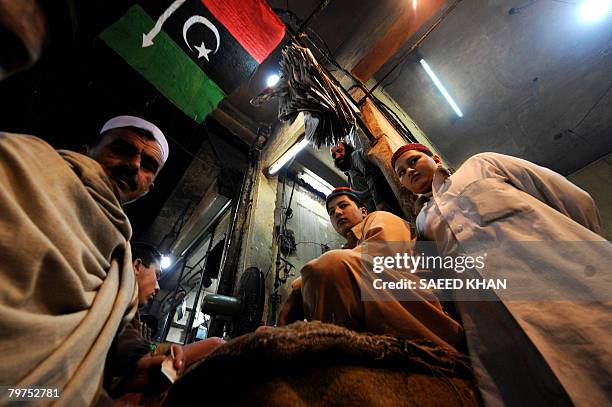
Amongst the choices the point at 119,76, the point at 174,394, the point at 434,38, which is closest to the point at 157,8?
the point at 174,394

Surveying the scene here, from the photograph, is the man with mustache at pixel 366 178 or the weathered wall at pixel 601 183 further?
the weathered wall at pixel 601 183

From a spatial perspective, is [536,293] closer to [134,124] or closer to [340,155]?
[134,124]

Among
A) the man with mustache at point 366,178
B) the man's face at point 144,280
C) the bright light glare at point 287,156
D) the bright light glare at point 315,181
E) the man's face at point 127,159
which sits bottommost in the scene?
the man's face at point 144,280

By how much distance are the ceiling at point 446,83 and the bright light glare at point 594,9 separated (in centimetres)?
14

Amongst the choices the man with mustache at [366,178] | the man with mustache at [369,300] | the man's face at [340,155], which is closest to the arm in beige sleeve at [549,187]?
the man with mustache at [369,300]

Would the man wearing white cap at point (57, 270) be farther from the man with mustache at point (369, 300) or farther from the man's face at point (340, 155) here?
the man's face at point (340, 155)

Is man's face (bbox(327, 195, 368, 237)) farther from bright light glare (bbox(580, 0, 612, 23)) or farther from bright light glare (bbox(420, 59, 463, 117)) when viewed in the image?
bright light glare (bbox(580, 0, 612, 23))

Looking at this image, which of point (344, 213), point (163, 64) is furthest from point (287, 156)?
point (344, 213)

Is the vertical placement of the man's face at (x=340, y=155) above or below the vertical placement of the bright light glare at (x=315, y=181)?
below

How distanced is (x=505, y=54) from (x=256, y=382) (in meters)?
7.62

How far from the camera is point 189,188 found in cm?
877

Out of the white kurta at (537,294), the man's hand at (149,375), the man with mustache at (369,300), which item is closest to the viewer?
the white kurta at (537,294)

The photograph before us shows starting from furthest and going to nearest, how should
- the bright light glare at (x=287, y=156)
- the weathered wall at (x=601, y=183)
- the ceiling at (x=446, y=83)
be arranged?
the weathered wall at (x=601, y=183)
the bright light glare at (x=287, y=156)
the ceiling at (x=446, y=83)

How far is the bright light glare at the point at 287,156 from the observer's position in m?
5.25
